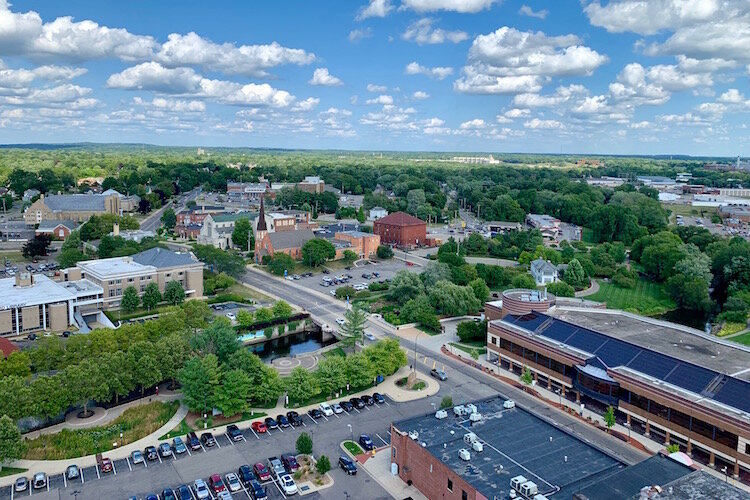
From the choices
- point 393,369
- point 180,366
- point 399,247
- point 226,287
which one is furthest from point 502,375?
point 399,247

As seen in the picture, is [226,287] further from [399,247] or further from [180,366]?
[399,247]

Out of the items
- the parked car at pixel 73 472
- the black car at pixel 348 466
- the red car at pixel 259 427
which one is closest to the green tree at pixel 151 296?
the red car at pixel 259 427

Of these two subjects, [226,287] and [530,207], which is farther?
[530,207]

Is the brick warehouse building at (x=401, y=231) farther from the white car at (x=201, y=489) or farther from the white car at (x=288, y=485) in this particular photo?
the white car at (x=201, y=489)

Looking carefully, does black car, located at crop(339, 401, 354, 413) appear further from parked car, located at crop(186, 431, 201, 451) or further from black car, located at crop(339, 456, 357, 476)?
parked car, located at crop(186, 431, 201, 451)

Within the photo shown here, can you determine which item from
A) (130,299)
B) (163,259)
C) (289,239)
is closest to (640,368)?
(130,299)

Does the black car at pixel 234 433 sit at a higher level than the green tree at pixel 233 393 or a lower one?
lower
